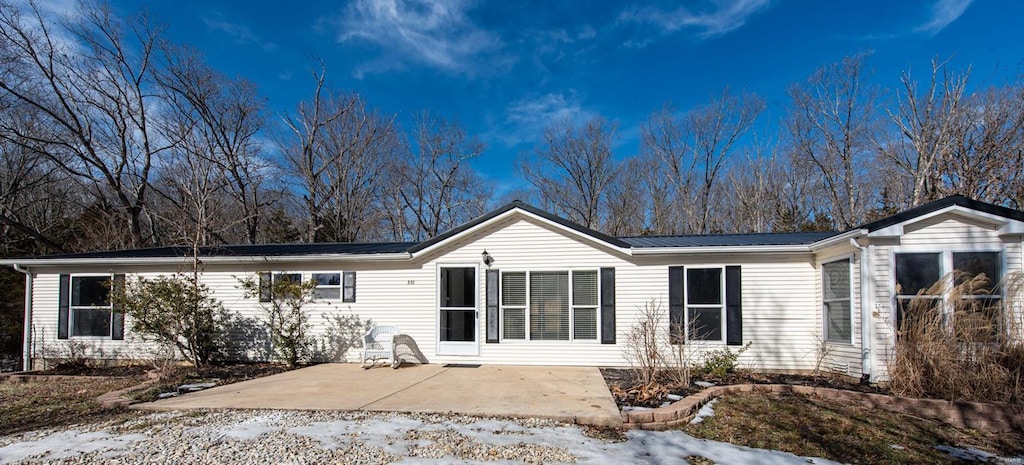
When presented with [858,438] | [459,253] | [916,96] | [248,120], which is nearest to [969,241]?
[858,438]

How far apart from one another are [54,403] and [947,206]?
12.6m

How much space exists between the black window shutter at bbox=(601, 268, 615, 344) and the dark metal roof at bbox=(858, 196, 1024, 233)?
399 centimetres

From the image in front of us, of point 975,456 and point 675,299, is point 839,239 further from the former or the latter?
point 975,456

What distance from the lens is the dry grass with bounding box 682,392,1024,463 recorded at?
15.5ft

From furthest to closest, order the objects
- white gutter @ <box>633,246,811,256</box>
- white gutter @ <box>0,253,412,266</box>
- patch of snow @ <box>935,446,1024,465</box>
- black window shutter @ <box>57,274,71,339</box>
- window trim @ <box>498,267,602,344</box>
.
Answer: black window shutter @ <box>57,274,71,339</box> < white gutter @ <box>0,253,412,266</box> < window trim @ <box>498,267,602,344</box> < white gutter @ <box>633,246,811,256</box> < patch of snow @ <box>935,446,1024,465</box>

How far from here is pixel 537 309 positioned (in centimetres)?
996

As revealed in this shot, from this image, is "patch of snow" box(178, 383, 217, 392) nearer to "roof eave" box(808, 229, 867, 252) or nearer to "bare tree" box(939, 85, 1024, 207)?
"roof eave" box(808, 229, 867, 252)

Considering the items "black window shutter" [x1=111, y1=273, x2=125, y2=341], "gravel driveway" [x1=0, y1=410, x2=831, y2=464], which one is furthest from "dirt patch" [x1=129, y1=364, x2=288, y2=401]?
"black window shutter" [x1=111, y1=273, x2=125, y2=341]

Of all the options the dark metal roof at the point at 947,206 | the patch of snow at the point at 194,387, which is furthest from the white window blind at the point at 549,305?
the patch of snow at the point at 194,387

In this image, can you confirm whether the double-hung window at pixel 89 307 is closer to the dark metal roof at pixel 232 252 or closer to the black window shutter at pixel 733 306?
the dark metal roof at pixel 232 252

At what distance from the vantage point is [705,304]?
948 cm

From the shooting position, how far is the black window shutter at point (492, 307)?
9.98m

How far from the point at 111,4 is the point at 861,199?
29.5 metres

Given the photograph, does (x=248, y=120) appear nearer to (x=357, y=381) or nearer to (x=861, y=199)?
(x=357, y=381)
